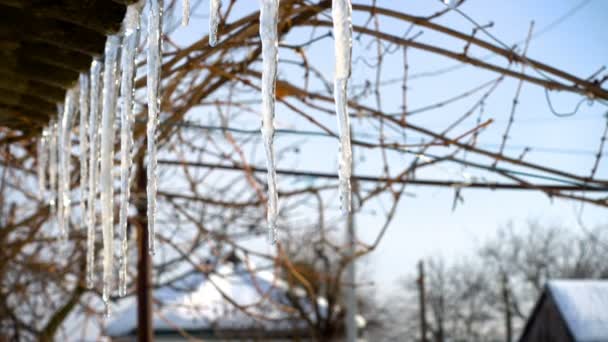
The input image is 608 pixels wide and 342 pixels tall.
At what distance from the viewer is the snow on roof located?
39.1 feet

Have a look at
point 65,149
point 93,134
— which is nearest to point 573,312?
point 65,149

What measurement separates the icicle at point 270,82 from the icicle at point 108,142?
0.80 metres

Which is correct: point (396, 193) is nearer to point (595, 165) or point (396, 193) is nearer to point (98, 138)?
point (595, 165)

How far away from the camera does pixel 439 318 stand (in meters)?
37.2

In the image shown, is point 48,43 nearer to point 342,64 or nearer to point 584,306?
point 342,64

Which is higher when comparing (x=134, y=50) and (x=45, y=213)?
(x=134, y=50)

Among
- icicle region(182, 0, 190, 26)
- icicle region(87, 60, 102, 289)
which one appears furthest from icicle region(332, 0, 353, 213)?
icicle region(87, 60, 102, 289)

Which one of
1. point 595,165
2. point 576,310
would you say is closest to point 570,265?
point 576,310

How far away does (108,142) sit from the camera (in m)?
2.40

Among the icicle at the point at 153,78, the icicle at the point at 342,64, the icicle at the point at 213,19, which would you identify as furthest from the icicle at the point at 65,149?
the icicle at the point at 342,64

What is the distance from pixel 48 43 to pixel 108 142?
15.7 inches

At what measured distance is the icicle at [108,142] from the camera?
2.26 metres

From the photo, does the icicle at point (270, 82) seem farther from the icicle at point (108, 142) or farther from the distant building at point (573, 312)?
the distant building at point (573, 312)

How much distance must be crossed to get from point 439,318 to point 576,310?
25063mm
